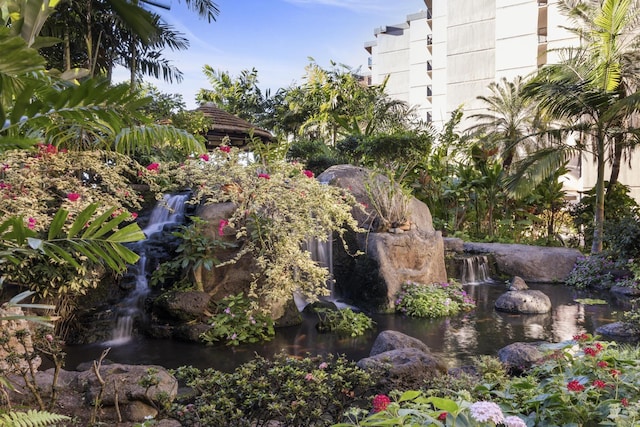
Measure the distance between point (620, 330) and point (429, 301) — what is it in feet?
9.38

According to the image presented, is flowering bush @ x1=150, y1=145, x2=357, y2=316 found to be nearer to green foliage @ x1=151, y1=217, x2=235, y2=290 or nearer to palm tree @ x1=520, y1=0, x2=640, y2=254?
green foliage @ x1=151, y1=217, x2=235, y2=290

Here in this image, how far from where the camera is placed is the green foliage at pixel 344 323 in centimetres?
742

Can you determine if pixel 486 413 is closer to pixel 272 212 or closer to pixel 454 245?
pixel 272 212

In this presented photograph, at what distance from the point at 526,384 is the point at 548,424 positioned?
1.24 ft

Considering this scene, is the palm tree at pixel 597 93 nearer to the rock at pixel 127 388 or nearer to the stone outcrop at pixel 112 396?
the rock at pixel 127 388

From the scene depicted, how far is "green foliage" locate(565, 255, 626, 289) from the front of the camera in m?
11.4

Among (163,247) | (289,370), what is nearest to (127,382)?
(289,370)

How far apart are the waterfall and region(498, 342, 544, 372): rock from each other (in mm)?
6555

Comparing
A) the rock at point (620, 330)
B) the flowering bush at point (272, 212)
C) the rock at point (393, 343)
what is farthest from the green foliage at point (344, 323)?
the rock at point (620, 330)

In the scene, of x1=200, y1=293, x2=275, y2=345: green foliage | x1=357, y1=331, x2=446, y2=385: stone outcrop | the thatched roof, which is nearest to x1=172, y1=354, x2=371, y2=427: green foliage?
x1=357, y1=331, x2=446, y2=385: stone outcrop

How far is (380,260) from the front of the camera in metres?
9.03

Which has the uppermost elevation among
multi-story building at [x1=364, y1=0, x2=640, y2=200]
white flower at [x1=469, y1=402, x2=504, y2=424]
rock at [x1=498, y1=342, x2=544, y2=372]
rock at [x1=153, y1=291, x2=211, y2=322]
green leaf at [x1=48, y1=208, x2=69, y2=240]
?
multi-story building at [x1=364, y1=0, x2=640, y2=200]

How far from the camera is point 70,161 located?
6.52m

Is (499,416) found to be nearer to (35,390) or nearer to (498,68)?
(35,390)
